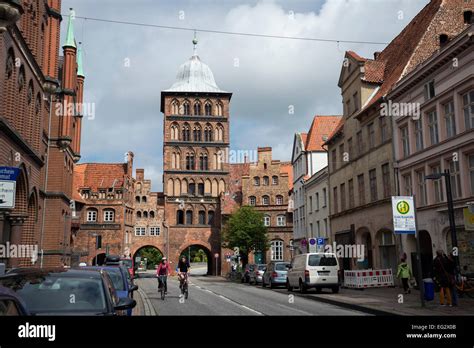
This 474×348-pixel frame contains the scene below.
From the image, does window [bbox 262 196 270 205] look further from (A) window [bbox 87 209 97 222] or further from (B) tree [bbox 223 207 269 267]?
(A) window [bbox 87 209 97 222]

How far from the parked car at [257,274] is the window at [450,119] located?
19.0 m

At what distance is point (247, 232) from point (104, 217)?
22.3m

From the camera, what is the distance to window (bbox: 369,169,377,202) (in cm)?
2995

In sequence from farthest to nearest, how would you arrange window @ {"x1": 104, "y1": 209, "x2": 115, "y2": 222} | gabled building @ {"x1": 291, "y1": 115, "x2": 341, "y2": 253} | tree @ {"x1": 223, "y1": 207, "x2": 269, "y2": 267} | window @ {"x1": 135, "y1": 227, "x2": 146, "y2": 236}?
window @ {"x1": 135, "y1": 227, "x2": 146, "y2": 236}
window @ {"x1": 104, "y1": 209, "x2": 115, "y2": 222}
tree @ {"x1": 223, "y1": 207, "x2": 269, "y2": 267}
gabled building @ {"x1": 291, "y1": 115, "x2": 341, "y2": 253}

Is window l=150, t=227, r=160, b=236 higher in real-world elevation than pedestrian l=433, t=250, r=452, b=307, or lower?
higher

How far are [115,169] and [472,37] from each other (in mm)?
56986

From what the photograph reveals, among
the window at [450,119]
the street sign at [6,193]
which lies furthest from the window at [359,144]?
the street sign at [6,193]

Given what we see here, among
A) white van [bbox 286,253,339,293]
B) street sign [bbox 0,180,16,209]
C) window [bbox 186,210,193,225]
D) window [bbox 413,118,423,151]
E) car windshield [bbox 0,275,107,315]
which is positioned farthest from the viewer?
window [bbox 186,210,193,225]

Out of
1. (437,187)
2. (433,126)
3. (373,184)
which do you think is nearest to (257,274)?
(373,184)

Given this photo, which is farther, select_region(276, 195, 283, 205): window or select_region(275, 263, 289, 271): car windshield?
select_region(276, 195, 283, 205): window

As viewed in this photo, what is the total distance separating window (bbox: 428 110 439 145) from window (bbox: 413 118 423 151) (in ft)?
2.51

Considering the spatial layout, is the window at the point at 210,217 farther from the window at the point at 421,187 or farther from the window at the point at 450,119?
the window at the point at 450,119

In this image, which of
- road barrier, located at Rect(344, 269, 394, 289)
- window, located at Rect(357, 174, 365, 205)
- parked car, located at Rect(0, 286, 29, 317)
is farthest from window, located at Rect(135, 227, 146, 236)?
parked car, located at Rect(0, 286, 29, 317)
